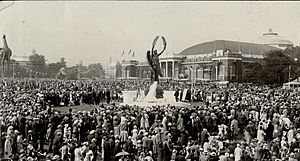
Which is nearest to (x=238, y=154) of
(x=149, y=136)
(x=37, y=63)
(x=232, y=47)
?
(x=149, y=136)

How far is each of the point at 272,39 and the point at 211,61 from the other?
30.3 meters

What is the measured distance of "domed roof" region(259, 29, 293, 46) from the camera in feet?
275

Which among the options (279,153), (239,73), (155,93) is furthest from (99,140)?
(239,73)

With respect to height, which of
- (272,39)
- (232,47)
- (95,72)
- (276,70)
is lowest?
(276,70)

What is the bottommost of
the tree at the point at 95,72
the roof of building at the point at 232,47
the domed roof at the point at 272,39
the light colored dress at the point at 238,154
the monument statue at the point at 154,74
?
the light colored dress at the point at 238,154

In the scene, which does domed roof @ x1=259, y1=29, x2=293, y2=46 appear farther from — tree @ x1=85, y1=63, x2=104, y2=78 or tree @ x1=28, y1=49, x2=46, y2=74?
tree @ x1=28, y1=49, x2=46, y2=74

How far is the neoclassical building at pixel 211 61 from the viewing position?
59669mm

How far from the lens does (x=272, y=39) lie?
8694 cm

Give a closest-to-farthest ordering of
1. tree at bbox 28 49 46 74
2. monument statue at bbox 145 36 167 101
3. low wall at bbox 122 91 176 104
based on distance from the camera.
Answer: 1. monument statue at bbox 145 36 167 101
2. low wall at bbox 122 91 176 104
3. tree at bbox 28 49 46 74

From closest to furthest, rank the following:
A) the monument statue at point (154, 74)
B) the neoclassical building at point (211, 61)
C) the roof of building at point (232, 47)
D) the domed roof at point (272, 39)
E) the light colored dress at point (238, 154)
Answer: the light colored dress at point (238, 154) → the monument statue at point (154, 74) → the neoclassical building at point (211, 61) → the roof of building at point (232, 47) → the domed roof at point (272, 39)

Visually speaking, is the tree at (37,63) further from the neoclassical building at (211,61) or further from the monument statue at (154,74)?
the monument statue at (154,74)

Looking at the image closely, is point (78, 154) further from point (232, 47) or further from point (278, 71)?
point (232, 47)

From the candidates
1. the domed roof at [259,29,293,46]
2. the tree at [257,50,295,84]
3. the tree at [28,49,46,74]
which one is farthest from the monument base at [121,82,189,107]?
the domed roof at [259,29,293,46]

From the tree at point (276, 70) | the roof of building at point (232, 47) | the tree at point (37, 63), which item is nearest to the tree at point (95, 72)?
the tree at point (37, 63)
